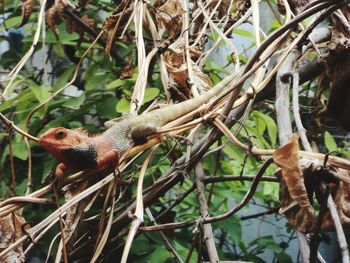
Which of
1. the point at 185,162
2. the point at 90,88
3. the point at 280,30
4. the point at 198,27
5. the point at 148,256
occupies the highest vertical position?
the point at 280,30

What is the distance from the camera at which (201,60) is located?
1.31 m

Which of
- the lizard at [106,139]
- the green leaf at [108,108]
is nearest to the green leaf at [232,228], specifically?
the green leaf at [108,108]

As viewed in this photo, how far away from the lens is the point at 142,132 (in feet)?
3.38

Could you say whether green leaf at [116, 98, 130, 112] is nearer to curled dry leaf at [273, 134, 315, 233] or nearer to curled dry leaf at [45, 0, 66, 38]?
curled dry leaf at [45, 0, 66, 38]

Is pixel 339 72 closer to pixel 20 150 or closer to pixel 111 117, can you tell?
pixel 111 117

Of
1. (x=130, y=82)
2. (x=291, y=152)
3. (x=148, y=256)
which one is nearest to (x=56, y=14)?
(x=130, y=82)

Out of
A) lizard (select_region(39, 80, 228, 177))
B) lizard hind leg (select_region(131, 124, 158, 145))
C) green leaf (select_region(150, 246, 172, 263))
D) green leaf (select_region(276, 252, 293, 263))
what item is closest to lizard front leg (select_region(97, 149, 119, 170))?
lizard (select_region(39, 80, 228, 177))

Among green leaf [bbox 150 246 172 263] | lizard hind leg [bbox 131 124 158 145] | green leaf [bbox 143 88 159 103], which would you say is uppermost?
lizard hind leg [bbox 131 124 158 145]

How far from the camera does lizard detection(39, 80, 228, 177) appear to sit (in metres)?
0.91

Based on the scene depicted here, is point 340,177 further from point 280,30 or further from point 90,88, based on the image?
point 90,88

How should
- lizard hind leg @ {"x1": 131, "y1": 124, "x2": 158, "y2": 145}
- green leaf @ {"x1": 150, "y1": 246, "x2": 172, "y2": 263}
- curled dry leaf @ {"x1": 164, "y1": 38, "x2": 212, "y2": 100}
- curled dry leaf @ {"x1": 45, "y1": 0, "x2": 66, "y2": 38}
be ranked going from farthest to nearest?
green leaf @ {"x1": 150, "y1": 246, "x2": 172, "y2": 263} → curled dry leaf @ {"x1": 45, "y1": 0, "x2": 66, "y2": 38} → curled dry leaf @ {"x1": 164, "y1": 38, "x2": 212, "y2": 100} → lizard hind leg @ {"x1": 131, "y1": 124, "x2": 158, "y2": 145}

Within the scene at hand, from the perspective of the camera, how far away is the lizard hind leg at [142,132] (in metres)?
1.02

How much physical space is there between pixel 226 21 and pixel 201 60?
5.1 inches

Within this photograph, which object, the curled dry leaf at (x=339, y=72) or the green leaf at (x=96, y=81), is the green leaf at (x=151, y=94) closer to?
the green leaf at (x=96, y=81)
